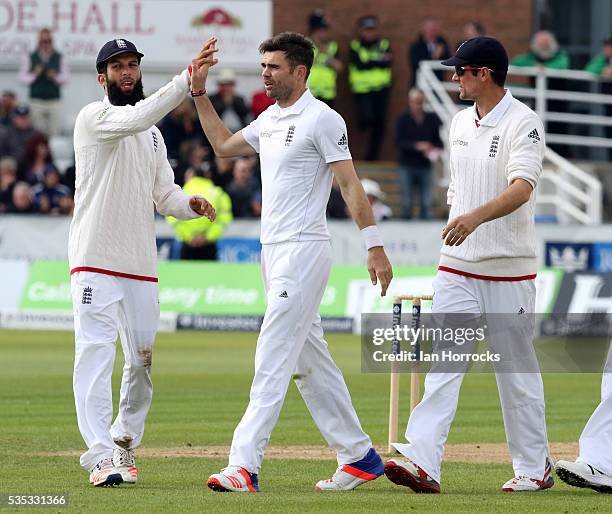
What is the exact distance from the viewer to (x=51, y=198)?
93.6ft

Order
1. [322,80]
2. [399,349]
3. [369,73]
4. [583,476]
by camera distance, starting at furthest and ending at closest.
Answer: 1. [369,73]
2. [322,80]
3. [399,349]
4. [583,476]

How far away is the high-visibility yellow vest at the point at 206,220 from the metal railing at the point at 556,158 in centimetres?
519

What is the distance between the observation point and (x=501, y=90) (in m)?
10.1

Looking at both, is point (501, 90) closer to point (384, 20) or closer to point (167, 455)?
point (167, 455)

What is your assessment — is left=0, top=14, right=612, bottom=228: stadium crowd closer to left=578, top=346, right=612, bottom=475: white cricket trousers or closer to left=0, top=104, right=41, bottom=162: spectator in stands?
left=0, top=104, right=41, bottom=162: spectator in stands

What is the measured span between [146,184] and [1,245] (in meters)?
17.5

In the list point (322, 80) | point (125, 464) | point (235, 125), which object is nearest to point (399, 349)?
point (125, 464)

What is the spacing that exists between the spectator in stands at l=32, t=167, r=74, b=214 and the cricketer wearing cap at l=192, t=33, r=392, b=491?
61.4ft

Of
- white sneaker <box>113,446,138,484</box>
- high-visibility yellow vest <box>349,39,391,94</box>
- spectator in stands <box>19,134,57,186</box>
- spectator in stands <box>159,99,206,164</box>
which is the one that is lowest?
white sneaker <box>113,446,138,484</box>

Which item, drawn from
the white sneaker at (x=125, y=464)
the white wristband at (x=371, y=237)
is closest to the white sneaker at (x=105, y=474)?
the white sneaker at (x=125, y=464)

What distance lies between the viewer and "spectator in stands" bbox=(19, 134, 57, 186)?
29.0 m

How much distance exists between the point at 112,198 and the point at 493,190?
235 cm

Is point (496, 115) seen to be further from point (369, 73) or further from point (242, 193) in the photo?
point (369, 73)

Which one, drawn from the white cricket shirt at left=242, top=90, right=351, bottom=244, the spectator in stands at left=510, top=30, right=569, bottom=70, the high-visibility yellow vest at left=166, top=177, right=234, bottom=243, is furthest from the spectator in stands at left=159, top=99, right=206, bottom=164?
the white cricket shirt at left=242, top=90, right=351, bottom=244
